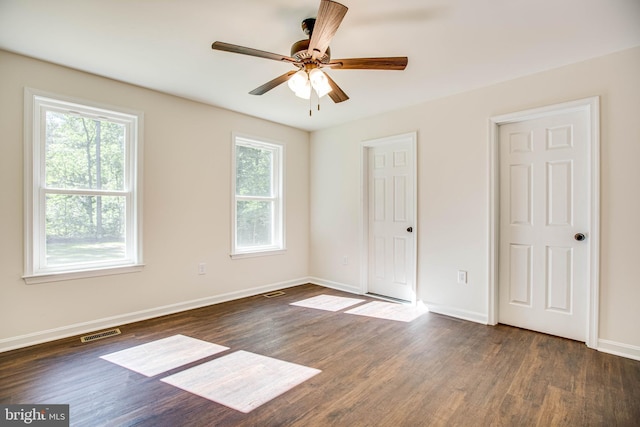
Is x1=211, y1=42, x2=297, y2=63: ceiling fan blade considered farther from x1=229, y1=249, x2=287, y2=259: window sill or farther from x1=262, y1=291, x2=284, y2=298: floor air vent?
x1=262, y1=291, x2=284, y2=298: floor air vent

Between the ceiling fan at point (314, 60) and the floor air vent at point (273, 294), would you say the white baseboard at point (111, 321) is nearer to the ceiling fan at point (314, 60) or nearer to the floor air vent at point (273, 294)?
the floor air vent at point (273, 294)

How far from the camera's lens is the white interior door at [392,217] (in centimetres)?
392

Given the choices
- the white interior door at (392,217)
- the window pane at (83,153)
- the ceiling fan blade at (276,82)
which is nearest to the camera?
the ceiling fan blade at (276,82)

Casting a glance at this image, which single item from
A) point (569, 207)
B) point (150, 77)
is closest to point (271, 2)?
point (150, 77)

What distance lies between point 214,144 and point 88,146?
129 cm

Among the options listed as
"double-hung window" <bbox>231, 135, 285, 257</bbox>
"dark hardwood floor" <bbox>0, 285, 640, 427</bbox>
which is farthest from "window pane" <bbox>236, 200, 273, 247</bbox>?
"dark hardwood floor" <bbox>0, 285, 640, 427</bbox>

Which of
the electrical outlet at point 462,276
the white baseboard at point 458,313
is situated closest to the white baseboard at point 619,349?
the white baseboard at point 458,313

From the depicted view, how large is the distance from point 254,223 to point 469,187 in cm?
281

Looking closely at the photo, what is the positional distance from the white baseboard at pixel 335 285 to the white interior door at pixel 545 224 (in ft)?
5.99

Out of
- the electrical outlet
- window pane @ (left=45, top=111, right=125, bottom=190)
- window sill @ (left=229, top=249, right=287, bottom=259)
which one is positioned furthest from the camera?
window sill @ (left=229, top=249, right=287, bottom=259)

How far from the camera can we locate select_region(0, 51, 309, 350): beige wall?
2578mm

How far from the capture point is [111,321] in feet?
10.1

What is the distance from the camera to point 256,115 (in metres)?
4.22

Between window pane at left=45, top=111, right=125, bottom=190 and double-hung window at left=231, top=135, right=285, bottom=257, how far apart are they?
131cm
